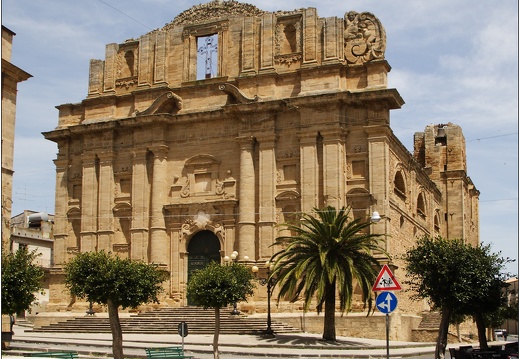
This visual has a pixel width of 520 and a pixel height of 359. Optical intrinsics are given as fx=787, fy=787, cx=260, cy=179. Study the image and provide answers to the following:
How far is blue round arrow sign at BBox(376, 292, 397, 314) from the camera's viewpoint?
16188 millimetres

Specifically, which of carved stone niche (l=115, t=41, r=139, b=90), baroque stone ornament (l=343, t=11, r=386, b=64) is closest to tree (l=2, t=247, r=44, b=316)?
baroque stone ornament (l=343, t=11, r=386, b=64)

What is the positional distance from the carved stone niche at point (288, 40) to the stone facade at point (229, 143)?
0.07 m

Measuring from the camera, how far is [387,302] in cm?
1630

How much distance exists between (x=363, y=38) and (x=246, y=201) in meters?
9.84

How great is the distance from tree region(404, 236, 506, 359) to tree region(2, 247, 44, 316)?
12248 millimetres

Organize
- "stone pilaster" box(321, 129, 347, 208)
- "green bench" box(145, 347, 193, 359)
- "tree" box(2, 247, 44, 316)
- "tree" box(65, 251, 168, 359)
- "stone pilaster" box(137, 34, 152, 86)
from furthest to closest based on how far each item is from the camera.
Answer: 1. "stone pilaster" box(137, 34, 152, 86)
2. "stone pilaster" box(321, 129, 347, 208)
3. "tree" box(65, 251, 168, 359)
4. "green bench" box(145, 347, 193, 359)
5. "tree" box(2, 247, 44, 316)

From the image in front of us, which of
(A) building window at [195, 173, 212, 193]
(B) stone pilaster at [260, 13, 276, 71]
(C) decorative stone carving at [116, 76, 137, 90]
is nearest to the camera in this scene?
(B) stone pilaster at [260, 13, 276, 71]

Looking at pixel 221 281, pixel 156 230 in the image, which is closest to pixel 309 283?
pixel 221 281

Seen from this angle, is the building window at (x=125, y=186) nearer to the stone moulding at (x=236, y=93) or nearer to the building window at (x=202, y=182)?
the building window at (x=202, y=182)

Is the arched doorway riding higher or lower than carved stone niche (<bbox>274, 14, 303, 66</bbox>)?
lower

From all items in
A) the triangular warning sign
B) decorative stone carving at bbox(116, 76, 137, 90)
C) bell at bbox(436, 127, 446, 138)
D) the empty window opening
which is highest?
the empty window opening

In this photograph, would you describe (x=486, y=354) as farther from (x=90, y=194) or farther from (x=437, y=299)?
(x=90, y=194)

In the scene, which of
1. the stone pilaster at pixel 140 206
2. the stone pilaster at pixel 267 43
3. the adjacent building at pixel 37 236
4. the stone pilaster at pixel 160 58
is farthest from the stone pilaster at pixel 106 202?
the adjacent building at pixel 37 236

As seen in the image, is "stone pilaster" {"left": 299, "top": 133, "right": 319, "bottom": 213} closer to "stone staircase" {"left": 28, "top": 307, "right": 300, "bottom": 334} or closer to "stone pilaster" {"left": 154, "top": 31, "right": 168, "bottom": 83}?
"stone staircase" {"left": 28, "top": 307, "right": 300, "bottom": 334}
